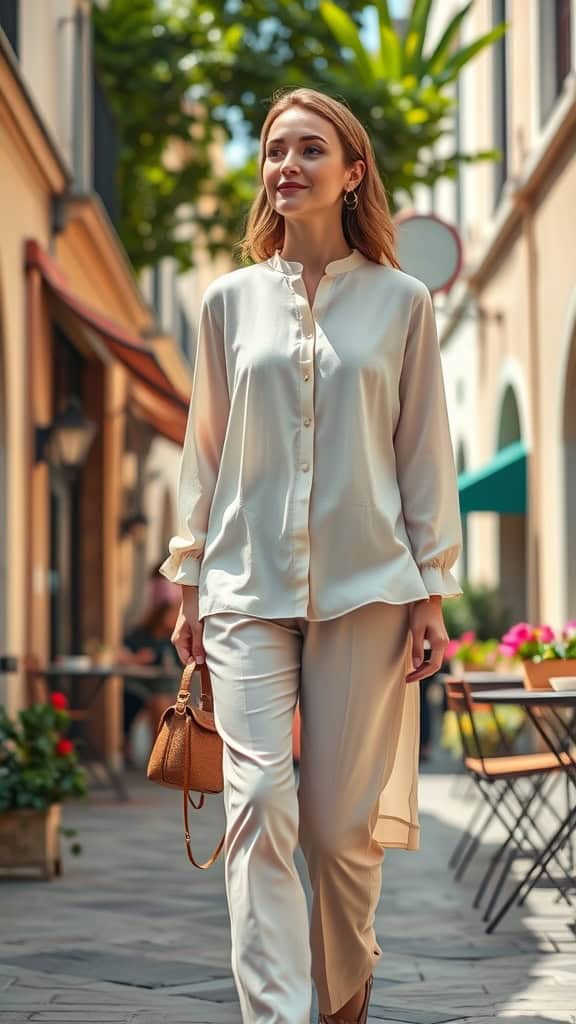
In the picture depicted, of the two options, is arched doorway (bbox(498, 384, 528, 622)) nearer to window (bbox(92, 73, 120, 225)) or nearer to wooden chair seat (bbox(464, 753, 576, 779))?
window (bbox(92, 73, 120, 225))

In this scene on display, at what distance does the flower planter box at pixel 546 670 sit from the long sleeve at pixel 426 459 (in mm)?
2597

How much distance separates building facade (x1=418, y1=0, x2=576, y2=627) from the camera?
13.8 metres

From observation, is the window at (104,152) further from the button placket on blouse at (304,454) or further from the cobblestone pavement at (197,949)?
the button placket on blouse at (304,454)

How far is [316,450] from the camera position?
3.59m

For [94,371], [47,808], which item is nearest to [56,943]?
[47,808]

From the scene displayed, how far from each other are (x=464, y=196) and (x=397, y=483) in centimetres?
1881

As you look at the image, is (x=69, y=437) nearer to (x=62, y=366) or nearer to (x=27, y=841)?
(x=62, y=366)

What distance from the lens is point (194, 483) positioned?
375 centimetres

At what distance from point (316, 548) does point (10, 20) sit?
7.90 metres

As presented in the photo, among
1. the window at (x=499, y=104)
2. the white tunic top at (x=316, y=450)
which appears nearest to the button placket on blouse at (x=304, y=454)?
the white tunic top at (x=316, y=450)

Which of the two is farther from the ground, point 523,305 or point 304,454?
point 523,305

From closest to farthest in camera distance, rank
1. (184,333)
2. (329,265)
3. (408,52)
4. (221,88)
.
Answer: (329,265) < (408,52) < (221,88) < (184,333)

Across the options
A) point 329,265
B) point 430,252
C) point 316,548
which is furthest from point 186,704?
point 430,252

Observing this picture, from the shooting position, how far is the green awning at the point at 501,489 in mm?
15500
